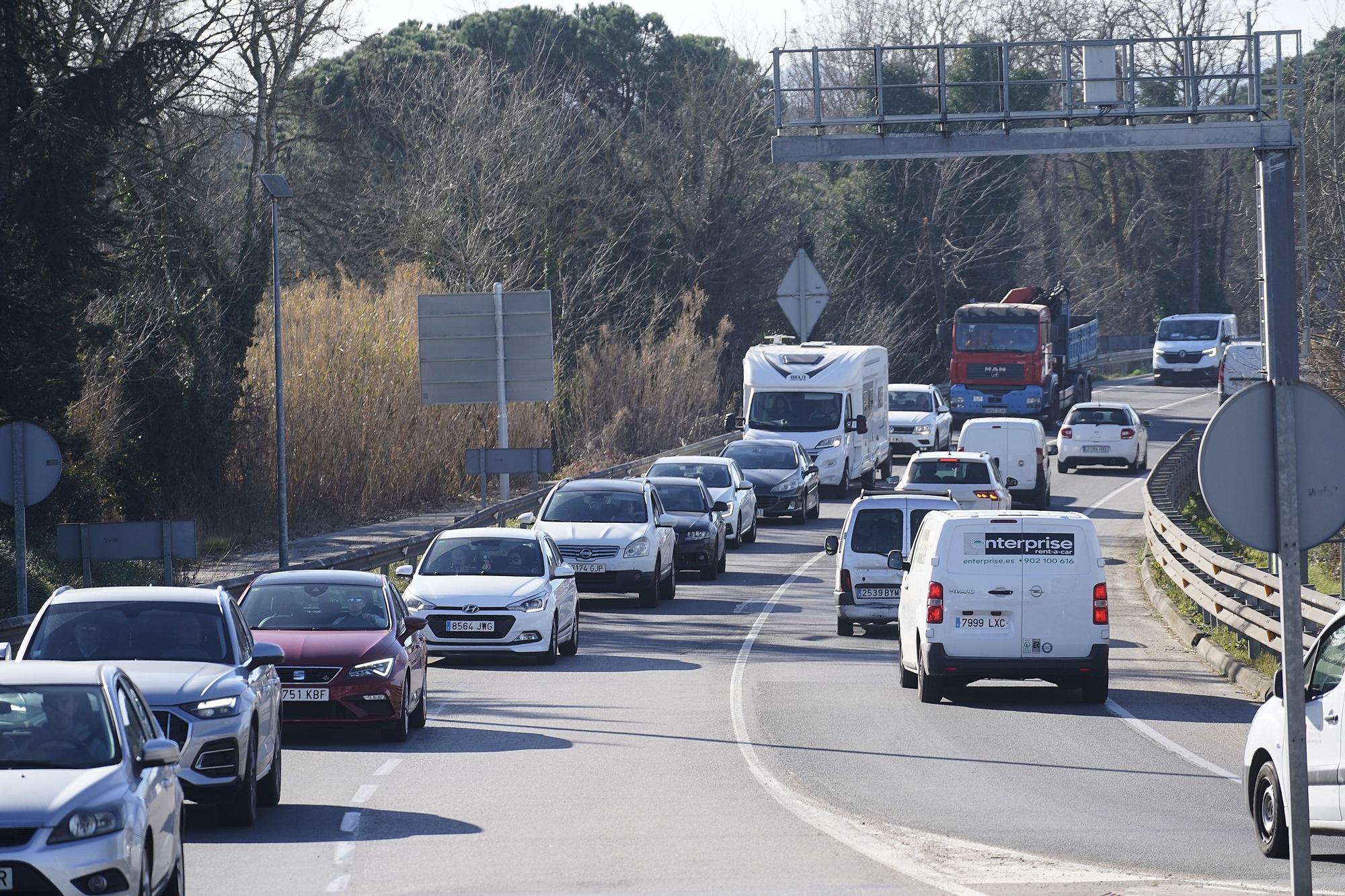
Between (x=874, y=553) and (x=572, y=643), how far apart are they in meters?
4.05

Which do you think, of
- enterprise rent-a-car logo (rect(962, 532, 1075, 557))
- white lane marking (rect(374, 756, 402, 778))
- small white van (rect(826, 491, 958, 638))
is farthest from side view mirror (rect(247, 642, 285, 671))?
small white van (rect(826, 491, 958, 638))

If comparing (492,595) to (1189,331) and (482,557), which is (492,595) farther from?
(1189,331)

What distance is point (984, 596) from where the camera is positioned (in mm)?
17078

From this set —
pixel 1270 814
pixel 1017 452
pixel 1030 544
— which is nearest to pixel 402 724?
pixel 1030 544

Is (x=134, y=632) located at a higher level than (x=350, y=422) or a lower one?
lower

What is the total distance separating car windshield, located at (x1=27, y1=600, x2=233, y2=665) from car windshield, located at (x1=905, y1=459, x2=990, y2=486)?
2238 centimetres

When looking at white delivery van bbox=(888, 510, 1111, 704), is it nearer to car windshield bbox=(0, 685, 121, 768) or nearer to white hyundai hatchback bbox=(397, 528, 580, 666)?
white hyundai hatchback bbox=(397, 528, 580, 666)

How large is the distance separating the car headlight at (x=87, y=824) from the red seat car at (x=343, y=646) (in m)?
6.84

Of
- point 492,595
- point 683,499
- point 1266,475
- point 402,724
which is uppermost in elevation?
point 1266,475

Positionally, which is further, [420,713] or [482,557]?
[482,557]

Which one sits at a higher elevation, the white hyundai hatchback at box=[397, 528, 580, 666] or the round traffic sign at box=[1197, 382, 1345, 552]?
the round traffic sign at box=[1197, 382, 1345, 552]

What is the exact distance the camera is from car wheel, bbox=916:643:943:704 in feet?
57.6

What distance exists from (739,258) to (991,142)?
4186 centimetres

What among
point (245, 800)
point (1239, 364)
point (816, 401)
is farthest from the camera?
point (1239, 364)
